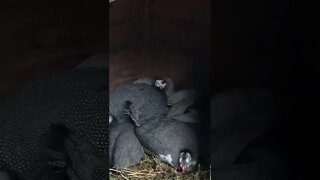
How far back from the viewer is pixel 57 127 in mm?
2547

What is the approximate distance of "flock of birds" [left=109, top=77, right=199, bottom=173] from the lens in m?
2.90

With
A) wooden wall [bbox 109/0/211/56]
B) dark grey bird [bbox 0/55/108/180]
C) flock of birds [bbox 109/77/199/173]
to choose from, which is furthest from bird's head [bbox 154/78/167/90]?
dark grey bird [bbox 0/55/108/180]

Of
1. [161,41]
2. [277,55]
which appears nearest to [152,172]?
[161,41]

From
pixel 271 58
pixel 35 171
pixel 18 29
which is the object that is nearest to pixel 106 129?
pixel 35 171

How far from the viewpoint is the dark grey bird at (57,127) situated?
2.52 meters

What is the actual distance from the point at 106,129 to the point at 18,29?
456 mm

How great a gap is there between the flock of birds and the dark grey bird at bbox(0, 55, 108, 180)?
35cm

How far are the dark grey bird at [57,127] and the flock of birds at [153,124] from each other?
1.13 feet

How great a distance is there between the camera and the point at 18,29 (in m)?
2.45

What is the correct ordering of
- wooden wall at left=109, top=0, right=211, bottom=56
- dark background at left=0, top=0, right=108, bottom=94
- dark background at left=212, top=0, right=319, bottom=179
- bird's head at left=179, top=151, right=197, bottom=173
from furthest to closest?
bird's head at left=179, top=151, right=197, bottom=173 → wooden wall at left=109, top=0, right=211, bottom=56 → dark background at left=212, top=0, right=319, bottom=179 → dark background at left=0, top=0, right=108, bottom=94

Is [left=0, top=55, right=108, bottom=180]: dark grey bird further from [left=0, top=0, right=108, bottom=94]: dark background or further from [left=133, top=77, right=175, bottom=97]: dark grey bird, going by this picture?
[left=133, top=77, right=175, bottom=97]: dark grey bird

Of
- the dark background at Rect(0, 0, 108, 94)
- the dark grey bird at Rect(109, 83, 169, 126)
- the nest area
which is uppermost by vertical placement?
the dark background at Rect(0, 0, 108, 94)

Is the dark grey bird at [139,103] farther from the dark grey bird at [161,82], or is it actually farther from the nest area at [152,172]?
the nest area at [152,172]

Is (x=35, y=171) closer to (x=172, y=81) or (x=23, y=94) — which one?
(x=23, y=94)
